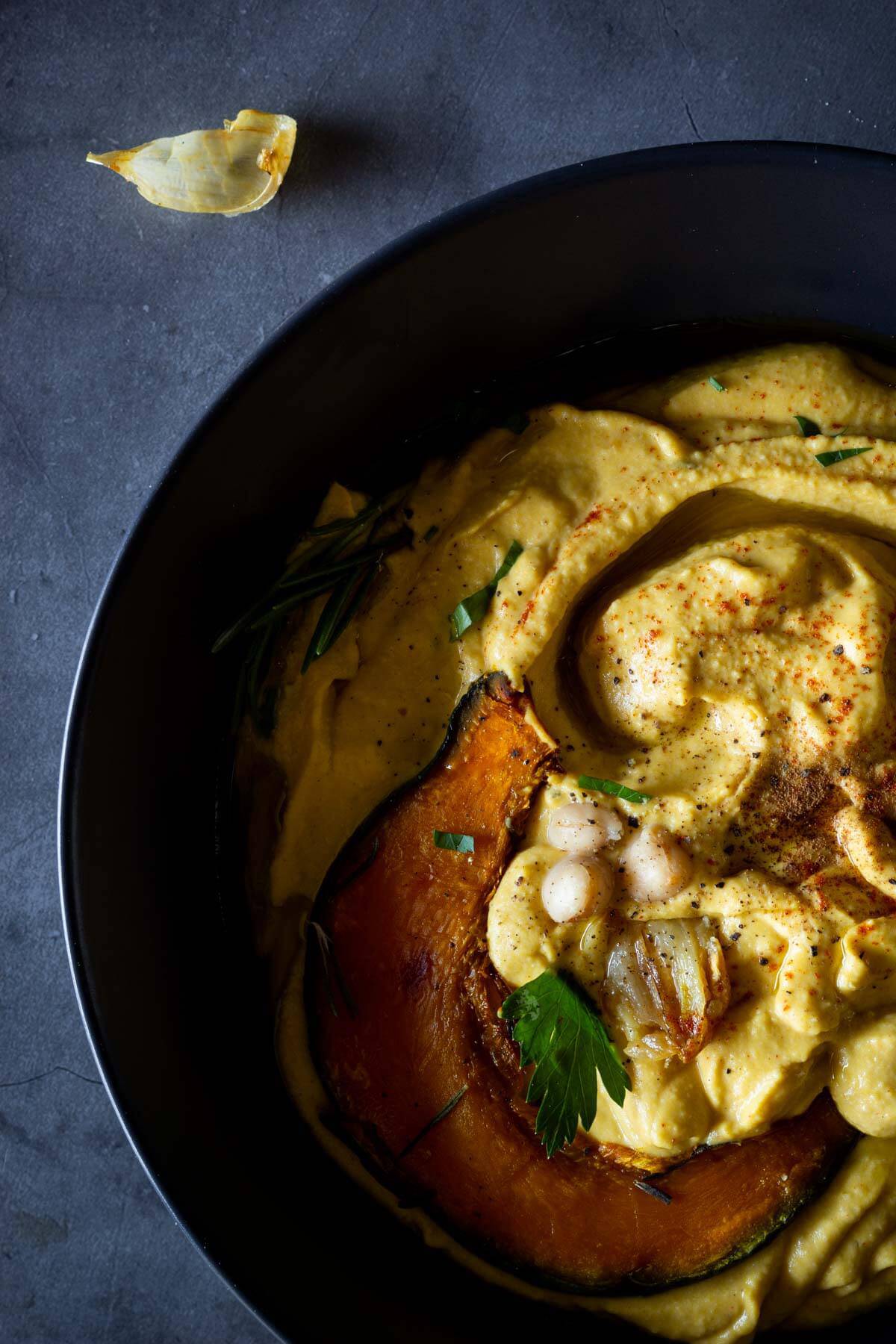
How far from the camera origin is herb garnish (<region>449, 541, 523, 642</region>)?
5.51 feet

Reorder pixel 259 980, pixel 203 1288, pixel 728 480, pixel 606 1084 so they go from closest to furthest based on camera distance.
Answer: pixel 606 1084, pixel 728 480, pixel 259 980, pixel 203 1288

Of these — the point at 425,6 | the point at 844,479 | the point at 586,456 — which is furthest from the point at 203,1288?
the point at 425,6

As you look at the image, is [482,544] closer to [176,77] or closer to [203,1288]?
[176,77]

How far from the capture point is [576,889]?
1.55m

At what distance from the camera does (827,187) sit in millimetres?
1584

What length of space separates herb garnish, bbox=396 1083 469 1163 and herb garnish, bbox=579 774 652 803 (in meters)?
0.49

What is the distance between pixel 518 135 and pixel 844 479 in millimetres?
827

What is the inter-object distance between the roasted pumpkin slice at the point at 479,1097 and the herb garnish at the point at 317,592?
0.78ft

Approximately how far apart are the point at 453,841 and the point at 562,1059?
0.34 meters

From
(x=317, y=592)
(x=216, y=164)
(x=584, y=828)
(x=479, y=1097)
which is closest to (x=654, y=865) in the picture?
(x=584, y=828)

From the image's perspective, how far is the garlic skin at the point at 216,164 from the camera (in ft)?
6.10

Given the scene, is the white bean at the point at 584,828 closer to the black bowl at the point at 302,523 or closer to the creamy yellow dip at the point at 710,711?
the creamy yellow dip at the point at 710,711

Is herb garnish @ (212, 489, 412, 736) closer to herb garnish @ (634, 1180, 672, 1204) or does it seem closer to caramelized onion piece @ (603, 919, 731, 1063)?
caramelized onion piece @ (603, 919, 731, 1063)

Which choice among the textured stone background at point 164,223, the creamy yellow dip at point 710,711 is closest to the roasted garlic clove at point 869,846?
the creamy yellow dip at point 710,711
